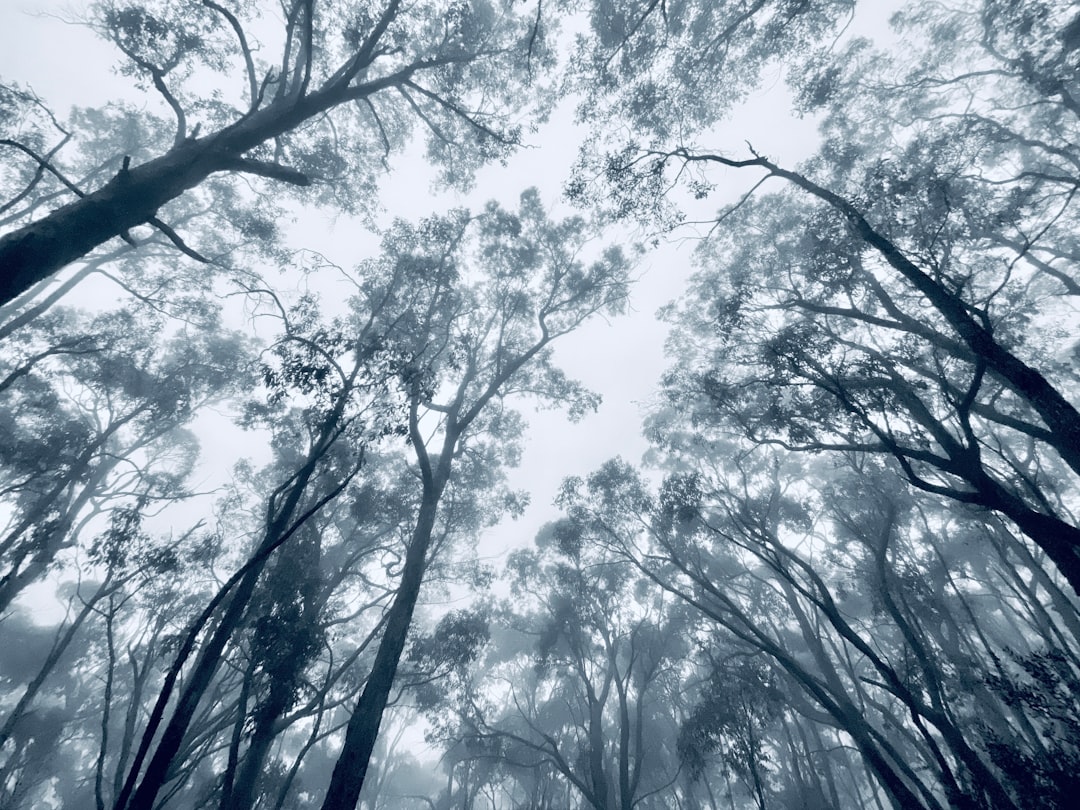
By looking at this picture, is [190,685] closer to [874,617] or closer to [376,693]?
[376,693]

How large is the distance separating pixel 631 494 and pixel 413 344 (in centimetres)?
890

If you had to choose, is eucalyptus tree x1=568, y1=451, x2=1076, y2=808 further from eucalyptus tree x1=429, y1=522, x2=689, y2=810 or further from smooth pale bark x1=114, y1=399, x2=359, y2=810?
smooth pale bark x1=114, y1=399, x2=359, y2=810

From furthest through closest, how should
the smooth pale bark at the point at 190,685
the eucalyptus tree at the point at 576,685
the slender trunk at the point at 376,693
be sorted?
the eucalyptus tree at the point at 576,685
the slender trunk at the point at 376,693
the smooth pale bark at the point at 190,685

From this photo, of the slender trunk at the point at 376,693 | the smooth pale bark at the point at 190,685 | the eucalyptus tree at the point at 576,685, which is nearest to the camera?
the smooth pale bark at the point at 190,685

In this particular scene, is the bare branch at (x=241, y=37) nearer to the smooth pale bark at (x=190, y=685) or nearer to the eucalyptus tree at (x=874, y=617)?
the smooth pale bark at (x=190, y=685)

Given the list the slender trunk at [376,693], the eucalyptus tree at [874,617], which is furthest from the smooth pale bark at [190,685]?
the eucalyptus tree at [874,617]

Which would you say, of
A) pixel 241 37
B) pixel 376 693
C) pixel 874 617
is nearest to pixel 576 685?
pixel 874 617

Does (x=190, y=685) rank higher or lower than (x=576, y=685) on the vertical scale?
lower

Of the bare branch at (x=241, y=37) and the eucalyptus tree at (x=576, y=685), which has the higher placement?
the bare branch at (x=241, y=37)

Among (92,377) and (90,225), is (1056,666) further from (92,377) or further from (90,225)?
(92,377)

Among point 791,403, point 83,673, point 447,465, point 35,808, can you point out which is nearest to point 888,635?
point 791,403

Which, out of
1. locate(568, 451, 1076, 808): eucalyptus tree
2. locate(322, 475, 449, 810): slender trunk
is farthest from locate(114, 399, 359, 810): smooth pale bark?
locate(568, 451, 1076, 808): eucalyptus tree

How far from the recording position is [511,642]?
108 ft

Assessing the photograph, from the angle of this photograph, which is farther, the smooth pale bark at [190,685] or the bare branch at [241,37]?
the bare branch at [241,37]
